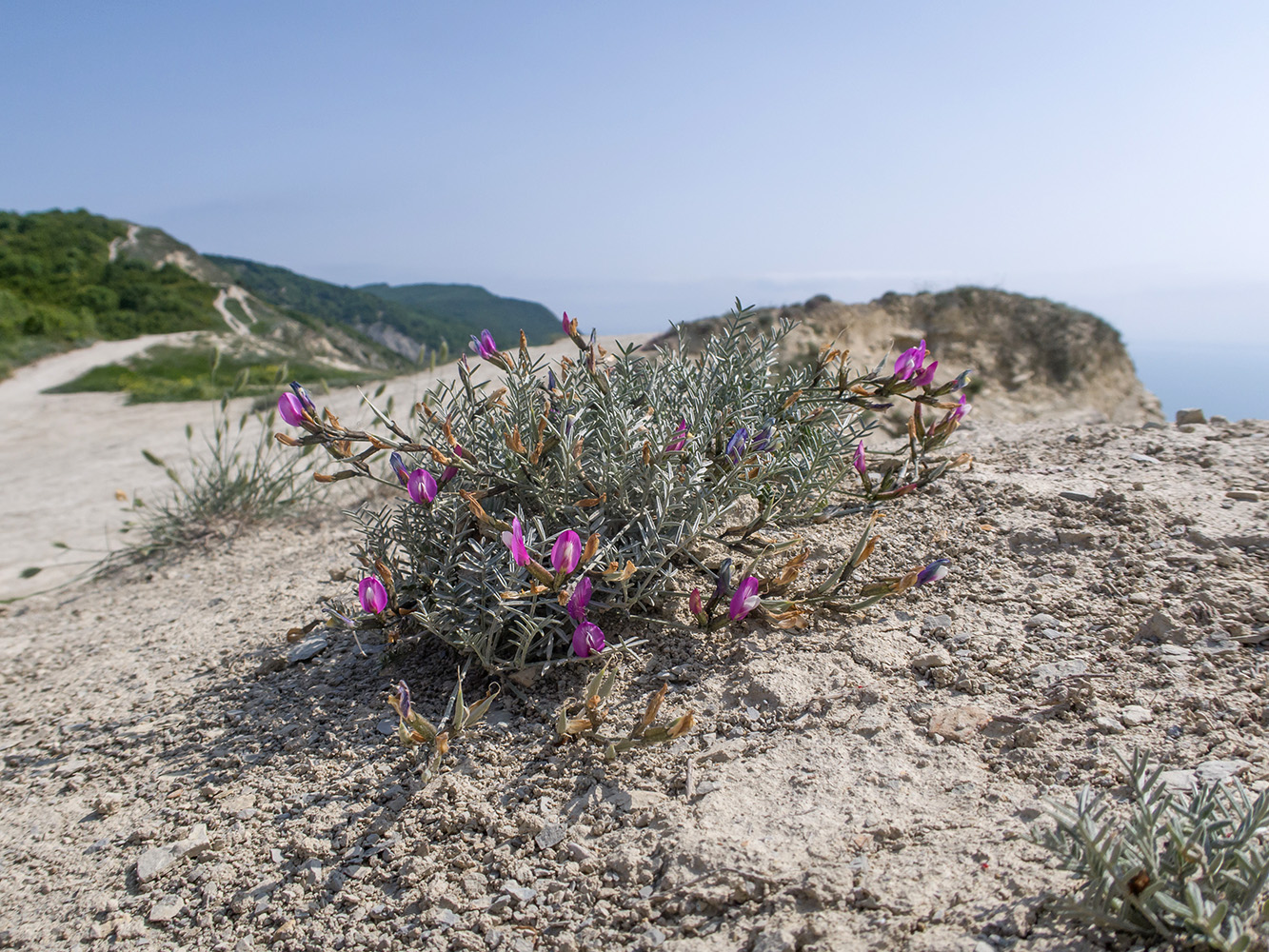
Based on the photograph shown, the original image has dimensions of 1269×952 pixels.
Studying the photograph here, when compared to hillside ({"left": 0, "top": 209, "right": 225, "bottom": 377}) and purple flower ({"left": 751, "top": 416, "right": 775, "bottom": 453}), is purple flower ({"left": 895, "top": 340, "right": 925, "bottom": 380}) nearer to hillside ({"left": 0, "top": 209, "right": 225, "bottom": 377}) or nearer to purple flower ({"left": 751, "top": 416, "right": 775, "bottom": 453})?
purple flower ({"left": 751, "top": 416, "right": 775, "bottom": 453})

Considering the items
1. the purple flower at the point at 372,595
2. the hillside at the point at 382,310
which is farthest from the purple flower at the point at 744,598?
the hillside at the point at 382,310

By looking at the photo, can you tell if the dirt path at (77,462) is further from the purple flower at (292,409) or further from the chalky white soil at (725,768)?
the chalky white soil at (725,768)

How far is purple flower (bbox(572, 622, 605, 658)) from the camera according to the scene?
1.79m

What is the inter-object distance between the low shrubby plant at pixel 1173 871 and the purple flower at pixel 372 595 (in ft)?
4.88

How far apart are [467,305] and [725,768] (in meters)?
58.6

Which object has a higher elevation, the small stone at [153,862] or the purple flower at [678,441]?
the purple flower at [678,441]

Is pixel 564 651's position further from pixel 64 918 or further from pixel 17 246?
pixel 17 246

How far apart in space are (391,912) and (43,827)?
108cm

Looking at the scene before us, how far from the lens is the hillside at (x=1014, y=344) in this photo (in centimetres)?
897

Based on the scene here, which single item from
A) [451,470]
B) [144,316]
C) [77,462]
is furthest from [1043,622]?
[144,316]

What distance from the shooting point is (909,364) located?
7.03ft

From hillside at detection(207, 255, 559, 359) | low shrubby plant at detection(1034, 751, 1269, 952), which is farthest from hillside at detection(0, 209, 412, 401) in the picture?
low shrubby plant at detection(1034, 751, 1269, 952)

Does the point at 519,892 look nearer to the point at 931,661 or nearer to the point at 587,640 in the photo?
the point at 587,640

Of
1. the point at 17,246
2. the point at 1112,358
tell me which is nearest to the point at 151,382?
the point at 1112,358
